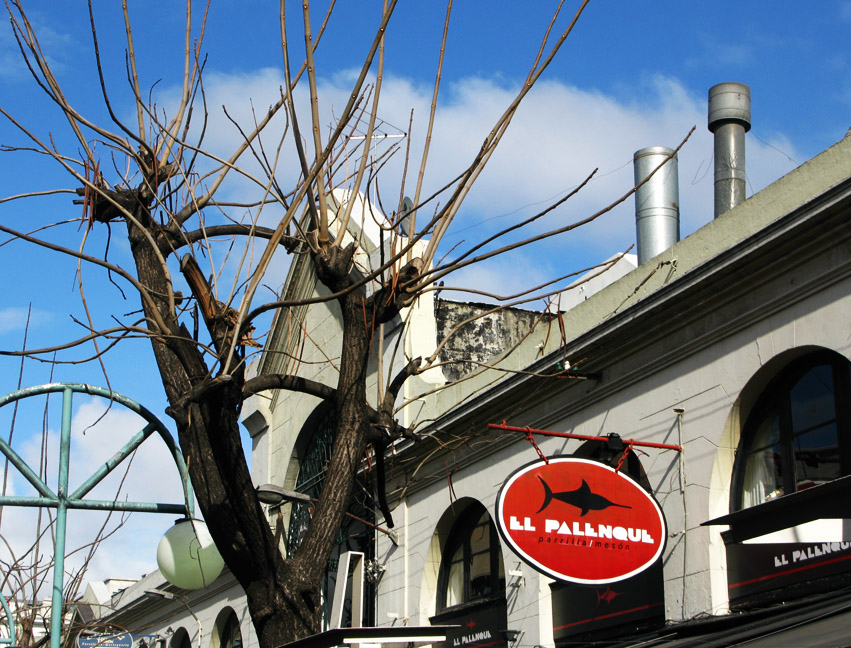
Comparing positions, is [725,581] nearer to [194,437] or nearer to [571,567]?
[571,567]

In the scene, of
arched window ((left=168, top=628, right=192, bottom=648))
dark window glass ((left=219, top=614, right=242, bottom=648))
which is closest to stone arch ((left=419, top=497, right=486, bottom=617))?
dark window glass ((left=219, top=614, right=242, bottom=648))

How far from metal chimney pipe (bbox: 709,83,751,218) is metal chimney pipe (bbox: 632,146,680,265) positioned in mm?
868

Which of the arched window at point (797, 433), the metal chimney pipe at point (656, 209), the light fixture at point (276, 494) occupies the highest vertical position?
the metal chimney pipe at point (656, 209)

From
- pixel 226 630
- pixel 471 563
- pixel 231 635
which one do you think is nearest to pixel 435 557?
pixel 471 563

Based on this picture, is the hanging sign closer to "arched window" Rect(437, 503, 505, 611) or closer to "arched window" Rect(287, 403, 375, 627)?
"arched window" Rect(287, 403, 375, 627)

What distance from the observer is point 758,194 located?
11.2m

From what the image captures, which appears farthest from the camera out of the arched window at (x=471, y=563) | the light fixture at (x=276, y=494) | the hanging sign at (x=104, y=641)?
the hanging sign at (x=104, y=641)

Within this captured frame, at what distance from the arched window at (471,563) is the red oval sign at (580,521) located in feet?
13.5

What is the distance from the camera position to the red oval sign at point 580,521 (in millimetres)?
10281

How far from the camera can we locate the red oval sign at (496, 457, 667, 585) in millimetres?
10281

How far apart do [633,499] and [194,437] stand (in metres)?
4.84

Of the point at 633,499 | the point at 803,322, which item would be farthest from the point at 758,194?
the point at 633,499

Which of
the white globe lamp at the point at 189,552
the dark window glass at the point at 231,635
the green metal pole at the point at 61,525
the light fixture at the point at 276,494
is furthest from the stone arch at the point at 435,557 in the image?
the dark window glass at the point at 231,635

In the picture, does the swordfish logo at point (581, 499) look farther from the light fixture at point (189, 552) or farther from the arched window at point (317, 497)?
the arched window at point (317, 497)
